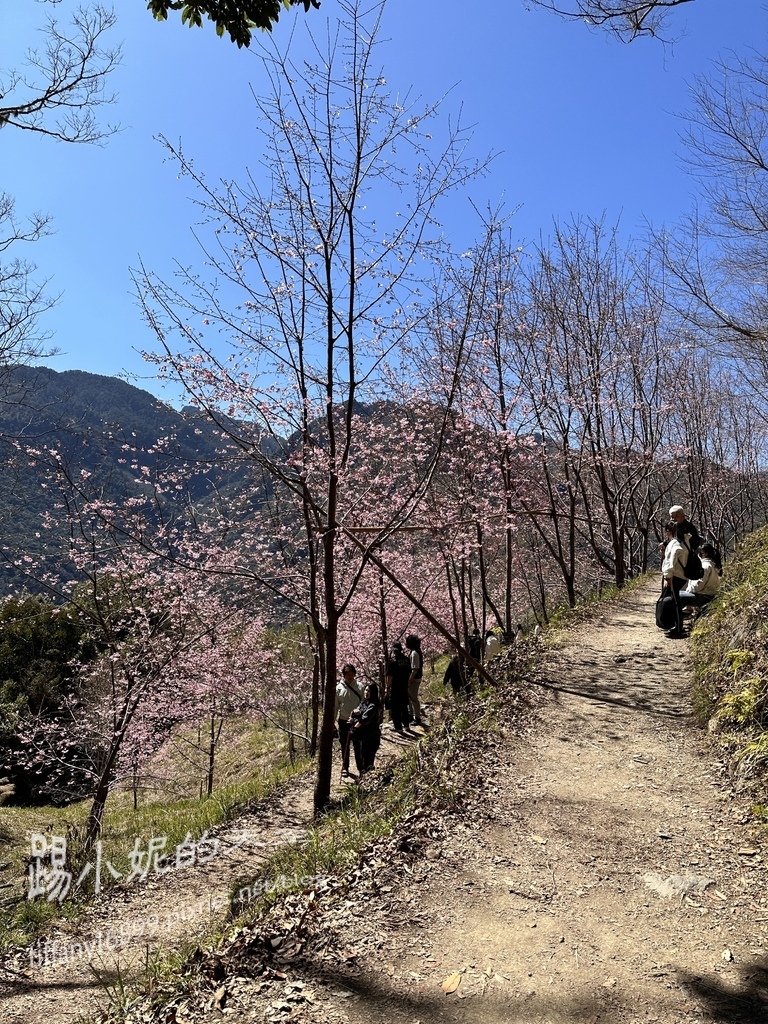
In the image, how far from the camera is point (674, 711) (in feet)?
19.4

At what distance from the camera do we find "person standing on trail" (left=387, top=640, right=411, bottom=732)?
29.7 ft

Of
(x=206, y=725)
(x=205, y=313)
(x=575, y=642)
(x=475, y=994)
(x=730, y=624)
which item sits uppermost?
(x=205, y=313)

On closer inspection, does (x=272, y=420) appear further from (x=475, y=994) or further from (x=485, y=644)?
(x=485, y=644)

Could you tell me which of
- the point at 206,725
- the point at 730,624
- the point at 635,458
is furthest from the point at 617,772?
the point at 206,725

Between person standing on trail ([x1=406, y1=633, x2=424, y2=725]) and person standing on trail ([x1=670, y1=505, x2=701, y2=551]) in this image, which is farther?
person standing on trail ([x1=406, y1=633, x2=424, y2=725])

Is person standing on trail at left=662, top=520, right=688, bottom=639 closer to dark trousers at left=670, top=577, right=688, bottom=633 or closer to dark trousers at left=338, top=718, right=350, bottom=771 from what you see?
dark trousers at left=670, top=577, right=688, bottom=633

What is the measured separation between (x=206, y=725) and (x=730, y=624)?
16.0 meters

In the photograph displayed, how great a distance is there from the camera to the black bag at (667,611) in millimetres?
8102

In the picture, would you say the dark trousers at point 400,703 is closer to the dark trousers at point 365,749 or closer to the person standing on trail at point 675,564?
the dark trousers at point 365,749

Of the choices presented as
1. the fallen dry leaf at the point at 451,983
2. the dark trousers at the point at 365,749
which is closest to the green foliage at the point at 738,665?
the fallen dry leaf at the point at 451,983

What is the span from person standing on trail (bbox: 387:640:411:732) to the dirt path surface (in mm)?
3719

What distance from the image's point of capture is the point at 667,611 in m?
8.20

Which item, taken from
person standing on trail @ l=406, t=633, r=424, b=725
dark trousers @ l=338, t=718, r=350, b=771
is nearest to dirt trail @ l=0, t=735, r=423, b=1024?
dark trousers @ l=338, t=718, r=350, b=771

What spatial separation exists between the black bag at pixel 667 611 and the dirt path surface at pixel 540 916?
3040 mm
